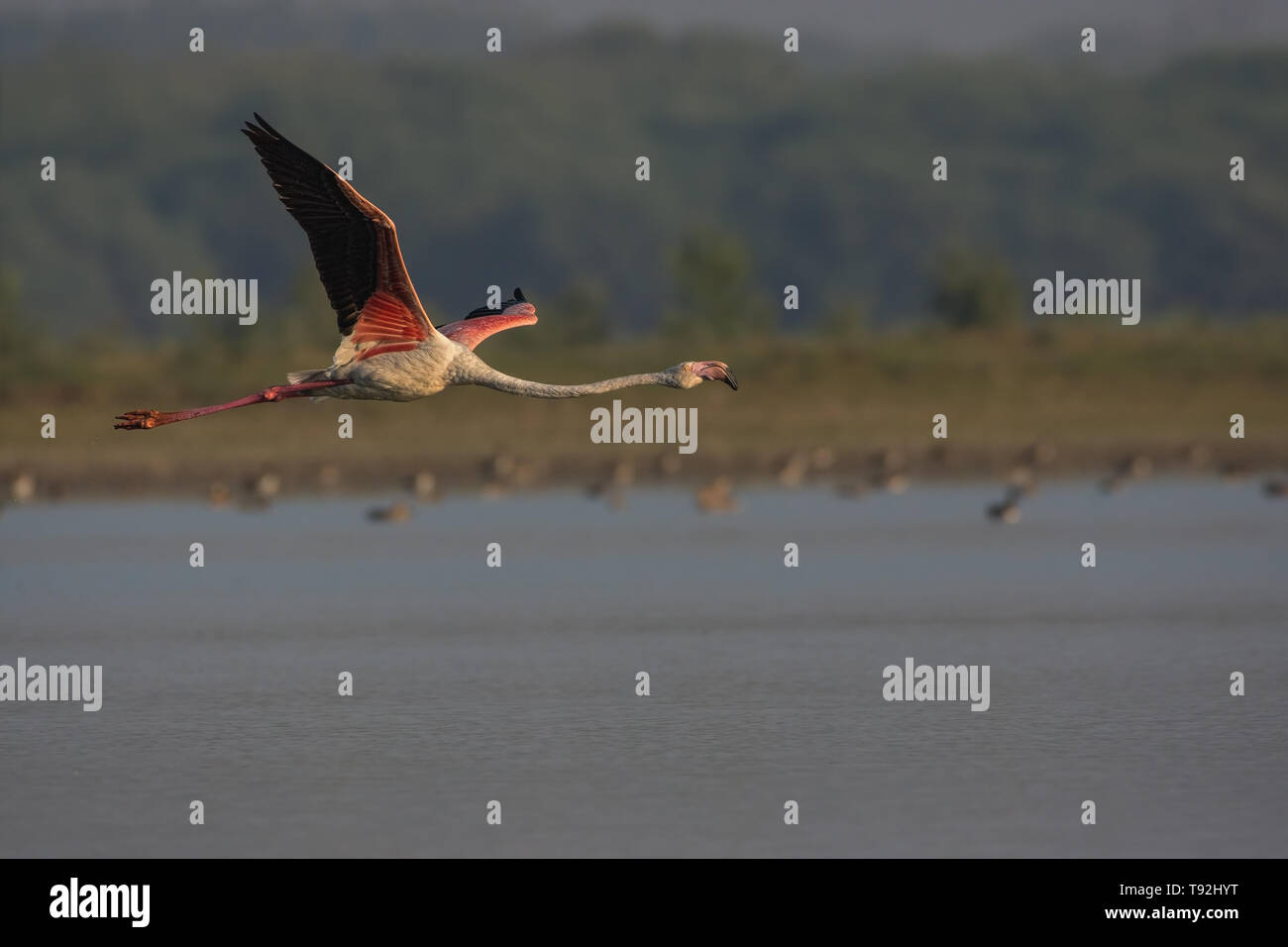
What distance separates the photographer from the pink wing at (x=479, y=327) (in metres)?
14.9

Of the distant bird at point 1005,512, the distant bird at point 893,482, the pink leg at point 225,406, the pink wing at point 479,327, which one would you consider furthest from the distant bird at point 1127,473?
the pink leg at point 225,406

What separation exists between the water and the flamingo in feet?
8.18

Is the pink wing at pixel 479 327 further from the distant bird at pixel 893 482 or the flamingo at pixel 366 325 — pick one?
the distant bird at pixel 893 482

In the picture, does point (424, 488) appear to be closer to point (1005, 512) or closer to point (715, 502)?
point (715, 502)

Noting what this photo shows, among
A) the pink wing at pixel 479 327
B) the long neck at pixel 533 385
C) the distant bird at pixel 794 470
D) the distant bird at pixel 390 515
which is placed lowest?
the long neck at pixel 533 385

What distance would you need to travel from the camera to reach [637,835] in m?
12.4

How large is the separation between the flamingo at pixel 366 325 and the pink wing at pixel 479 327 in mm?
33

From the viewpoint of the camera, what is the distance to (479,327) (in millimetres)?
15195

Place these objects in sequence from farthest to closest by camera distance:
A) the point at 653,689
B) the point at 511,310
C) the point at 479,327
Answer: the point at 653,689 < the point at 511,310 < the point at 479,327

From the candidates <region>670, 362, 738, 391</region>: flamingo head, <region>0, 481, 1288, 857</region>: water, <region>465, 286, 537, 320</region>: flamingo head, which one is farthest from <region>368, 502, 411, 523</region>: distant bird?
<region>670, 362, 738, 391</region>: flamingo head

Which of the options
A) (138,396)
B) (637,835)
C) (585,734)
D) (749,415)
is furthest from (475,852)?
(138,396)

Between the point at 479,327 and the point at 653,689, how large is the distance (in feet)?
11.1

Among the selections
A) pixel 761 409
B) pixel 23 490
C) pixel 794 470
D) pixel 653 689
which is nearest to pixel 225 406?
pixel 653 689

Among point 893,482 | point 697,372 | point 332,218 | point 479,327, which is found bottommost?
point 697,372
